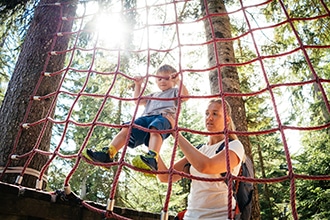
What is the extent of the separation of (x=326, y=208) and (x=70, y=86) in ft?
22.6

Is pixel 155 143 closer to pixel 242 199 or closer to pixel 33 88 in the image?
pixel 242 199

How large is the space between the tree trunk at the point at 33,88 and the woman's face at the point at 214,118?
1003mm

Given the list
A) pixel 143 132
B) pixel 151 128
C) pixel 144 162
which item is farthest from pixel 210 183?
pixel 143 132

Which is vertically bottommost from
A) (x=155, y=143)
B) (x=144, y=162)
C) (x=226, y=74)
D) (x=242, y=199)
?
(x=242, y=199)

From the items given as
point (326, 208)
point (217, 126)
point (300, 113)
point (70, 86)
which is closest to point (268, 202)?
point (300, 113)

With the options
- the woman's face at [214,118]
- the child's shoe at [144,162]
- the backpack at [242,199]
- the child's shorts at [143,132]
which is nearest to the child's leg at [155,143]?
the child's shorts at [143,132]

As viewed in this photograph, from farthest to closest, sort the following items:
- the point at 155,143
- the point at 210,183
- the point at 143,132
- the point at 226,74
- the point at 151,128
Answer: the point at 226,74 < the point at 143,132 < the point at 151,128 < the point at 155,143 < the point at 210,183

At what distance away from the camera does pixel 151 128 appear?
6.36ft

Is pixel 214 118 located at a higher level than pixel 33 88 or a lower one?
lower

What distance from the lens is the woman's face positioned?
1.58 m

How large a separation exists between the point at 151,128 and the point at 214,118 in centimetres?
49

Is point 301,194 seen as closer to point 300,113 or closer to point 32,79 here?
point 300,113

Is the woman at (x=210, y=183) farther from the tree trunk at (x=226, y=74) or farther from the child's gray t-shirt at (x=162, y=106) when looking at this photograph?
the tree trunk at (x=226, y=74)

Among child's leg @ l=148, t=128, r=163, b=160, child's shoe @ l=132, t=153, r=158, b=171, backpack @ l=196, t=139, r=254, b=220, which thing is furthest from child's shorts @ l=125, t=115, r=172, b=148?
backpack @ l=196, t=139, r=254, b=220
